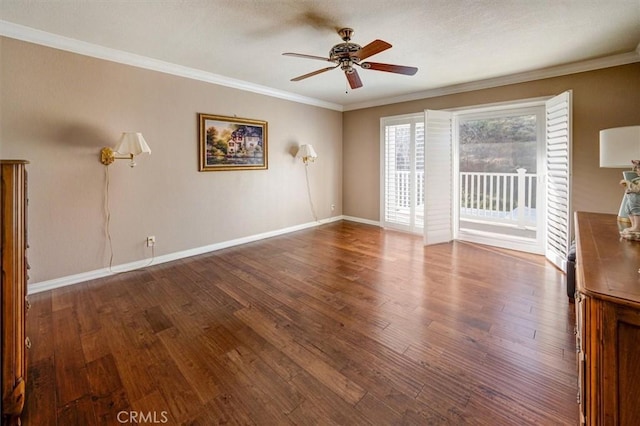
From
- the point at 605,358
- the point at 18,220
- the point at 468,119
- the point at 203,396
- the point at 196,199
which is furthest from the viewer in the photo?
the point at 468,119

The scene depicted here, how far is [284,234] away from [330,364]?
3.62 m

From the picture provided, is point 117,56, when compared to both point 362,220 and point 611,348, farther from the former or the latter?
point 362,220

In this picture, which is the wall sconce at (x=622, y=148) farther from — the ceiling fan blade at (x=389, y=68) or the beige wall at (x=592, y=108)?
the beige wall at (x=592, y=108)

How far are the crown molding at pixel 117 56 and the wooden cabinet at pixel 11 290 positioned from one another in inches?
90.8

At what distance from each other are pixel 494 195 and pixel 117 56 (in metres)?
6.21

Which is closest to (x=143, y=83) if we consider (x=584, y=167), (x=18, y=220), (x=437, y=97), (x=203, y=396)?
(x=18, y=220)

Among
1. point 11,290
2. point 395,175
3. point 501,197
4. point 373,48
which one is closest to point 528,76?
point 501,197

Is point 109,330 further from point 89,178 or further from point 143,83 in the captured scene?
point 143,83

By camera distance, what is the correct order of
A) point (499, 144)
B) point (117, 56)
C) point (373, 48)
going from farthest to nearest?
point (499, 144) < point (117, 56) < point (373, 48)

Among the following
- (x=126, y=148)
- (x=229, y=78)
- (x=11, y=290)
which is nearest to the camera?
(x=11, y=290)

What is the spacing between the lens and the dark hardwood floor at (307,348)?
156cm

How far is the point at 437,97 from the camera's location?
4977 mm

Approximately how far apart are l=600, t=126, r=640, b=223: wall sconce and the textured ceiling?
1.24 m

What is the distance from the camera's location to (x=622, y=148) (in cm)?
188
